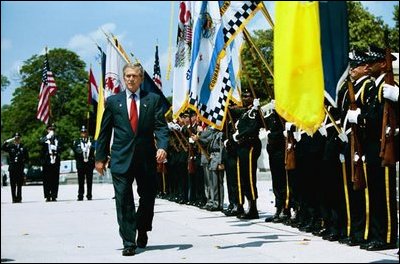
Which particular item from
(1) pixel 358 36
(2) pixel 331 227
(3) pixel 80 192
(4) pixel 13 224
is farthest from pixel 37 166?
(2) pixel 331 227

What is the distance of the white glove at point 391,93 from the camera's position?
8141 millimetres

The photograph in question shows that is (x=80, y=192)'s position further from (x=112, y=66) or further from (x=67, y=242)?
(x=67, y=242)

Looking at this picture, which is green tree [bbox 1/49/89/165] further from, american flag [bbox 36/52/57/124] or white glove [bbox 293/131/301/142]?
white glove [bbox 293/131/301/142]

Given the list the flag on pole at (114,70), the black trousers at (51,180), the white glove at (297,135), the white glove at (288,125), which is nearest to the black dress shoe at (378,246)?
the white glove at (297,135)

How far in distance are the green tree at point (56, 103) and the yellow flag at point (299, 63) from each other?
56.2 meters

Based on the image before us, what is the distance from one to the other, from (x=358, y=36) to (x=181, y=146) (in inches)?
1546

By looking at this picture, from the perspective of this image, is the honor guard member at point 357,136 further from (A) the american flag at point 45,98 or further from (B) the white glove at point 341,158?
(A) the american flag at point 45,98

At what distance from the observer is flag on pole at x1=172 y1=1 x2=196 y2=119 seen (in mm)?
12102

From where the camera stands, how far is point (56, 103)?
67.2 meters

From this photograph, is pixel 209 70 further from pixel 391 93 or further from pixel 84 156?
pixel 84 156

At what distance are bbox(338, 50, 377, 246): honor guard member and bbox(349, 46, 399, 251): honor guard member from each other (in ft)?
0.21

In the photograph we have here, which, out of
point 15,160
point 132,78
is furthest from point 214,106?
point 15,160

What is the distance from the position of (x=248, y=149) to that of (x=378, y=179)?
449cm

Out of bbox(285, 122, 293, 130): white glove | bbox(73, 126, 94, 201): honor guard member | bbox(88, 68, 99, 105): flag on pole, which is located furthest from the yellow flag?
bbox(88, 68, 99, 105): flag on pole
